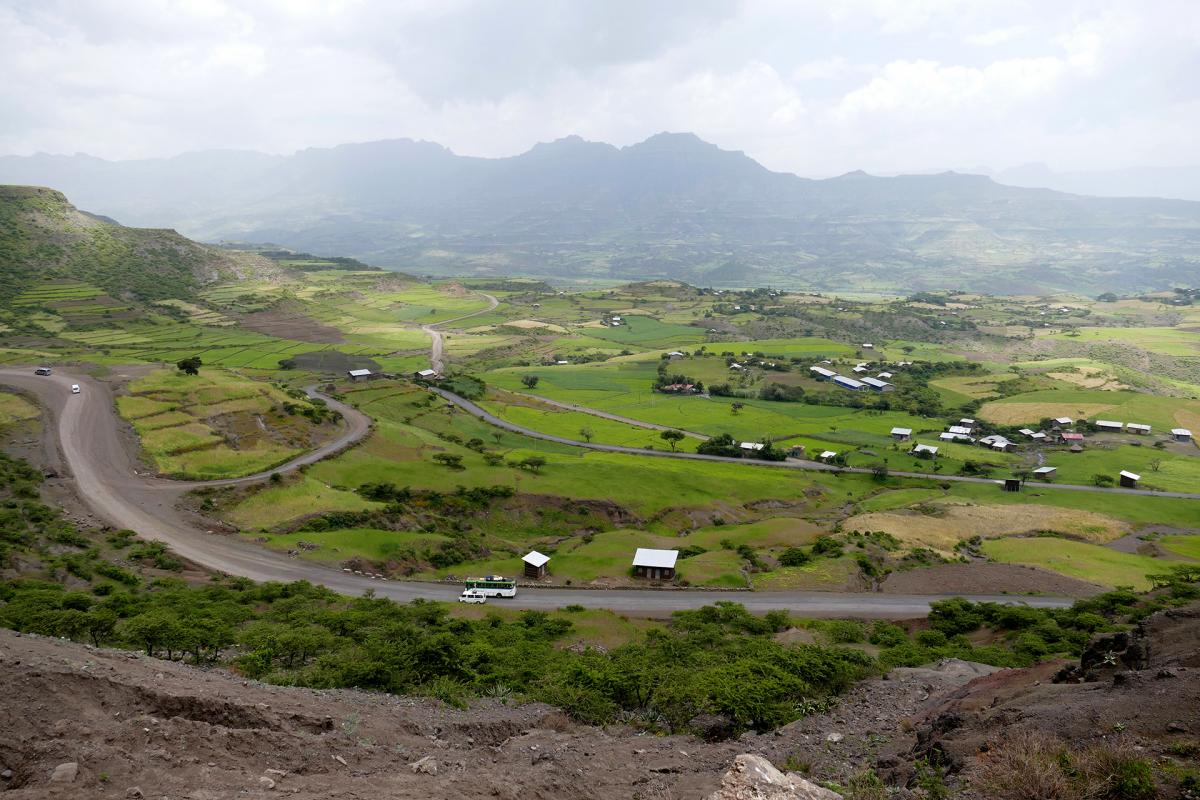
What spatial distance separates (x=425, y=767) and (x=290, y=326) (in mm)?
181090

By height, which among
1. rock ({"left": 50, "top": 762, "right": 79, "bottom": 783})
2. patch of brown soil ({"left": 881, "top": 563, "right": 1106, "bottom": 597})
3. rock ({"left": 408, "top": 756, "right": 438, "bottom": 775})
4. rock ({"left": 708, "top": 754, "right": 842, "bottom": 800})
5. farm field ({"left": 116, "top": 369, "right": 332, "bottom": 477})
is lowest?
patch of brown soil ({"left": 881, "top": 563, "right": 1106, "bottom": 597})

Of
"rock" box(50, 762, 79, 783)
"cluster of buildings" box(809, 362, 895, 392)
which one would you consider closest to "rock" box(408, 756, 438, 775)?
"rock" box(50, 762, 79, 783)

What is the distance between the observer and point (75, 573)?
4169 centimetres

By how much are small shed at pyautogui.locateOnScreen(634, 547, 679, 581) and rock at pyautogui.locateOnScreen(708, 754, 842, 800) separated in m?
37.5

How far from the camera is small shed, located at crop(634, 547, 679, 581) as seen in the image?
176 ft

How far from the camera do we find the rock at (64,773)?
45.1 ft

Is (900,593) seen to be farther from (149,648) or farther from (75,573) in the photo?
(75,573)

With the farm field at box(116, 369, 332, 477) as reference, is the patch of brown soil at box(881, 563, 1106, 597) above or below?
below

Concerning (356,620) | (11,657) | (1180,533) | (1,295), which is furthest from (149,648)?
(1,295)

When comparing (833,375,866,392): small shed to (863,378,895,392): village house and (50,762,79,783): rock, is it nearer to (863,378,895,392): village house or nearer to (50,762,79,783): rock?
(863,378,895,392): village house

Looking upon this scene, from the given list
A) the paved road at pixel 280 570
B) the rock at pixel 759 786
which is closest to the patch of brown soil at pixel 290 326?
the paved road at pixel 280 570

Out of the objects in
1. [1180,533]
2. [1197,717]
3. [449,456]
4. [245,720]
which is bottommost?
[1180,533]

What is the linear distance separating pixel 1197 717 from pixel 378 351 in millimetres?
160012

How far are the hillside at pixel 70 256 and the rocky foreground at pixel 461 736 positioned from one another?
6882 inches
